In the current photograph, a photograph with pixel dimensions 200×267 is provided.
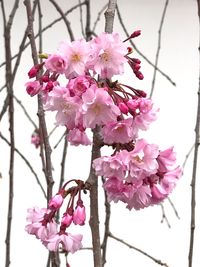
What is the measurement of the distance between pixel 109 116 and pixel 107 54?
5 cm

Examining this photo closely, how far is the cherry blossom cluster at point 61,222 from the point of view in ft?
1.63

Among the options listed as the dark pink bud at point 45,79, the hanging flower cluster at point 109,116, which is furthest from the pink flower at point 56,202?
the dark pink bud at point 45,79

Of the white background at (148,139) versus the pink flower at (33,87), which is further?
the white background at (148,139)

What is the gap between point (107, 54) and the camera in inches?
18.7

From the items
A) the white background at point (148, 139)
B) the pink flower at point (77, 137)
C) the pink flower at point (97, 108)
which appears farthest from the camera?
the white background at point (148, 139)

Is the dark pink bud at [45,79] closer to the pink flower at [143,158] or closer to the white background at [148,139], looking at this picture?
the pink flower at [143,158]

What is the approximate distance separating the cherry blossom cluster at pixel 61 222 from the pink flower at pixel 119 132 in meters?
0.05

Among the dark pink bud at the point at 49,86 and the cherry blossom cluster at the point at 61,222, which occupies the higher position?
the dark pink bud at the point at 49,86

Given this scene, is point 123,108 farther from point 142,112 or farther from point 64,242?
point 64,242

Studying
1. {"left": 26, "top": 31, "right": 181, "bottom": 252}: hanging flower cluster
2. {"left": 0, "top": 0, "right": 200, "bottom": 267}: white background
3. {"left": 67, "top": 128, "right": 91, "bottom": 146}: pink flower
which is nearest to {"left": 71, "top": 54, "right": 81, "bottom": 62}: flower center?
{"left": 26, "top": 31, "right": 181, "bottom": 252}: hanging flower cluster

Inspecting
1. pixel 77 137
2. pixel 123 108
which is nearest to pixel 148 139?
pixel 77 137

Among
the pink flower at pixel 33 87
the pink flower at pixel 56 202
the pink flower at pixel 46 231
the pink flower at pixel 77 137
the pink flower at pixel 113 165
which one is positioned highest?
the pink flower at pixel 33 87

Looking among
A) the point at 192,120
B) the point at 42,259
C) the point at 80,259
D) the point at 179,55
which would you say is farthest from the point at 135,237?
the point at 179,55

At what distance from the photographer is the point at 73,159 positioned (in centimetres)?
175
